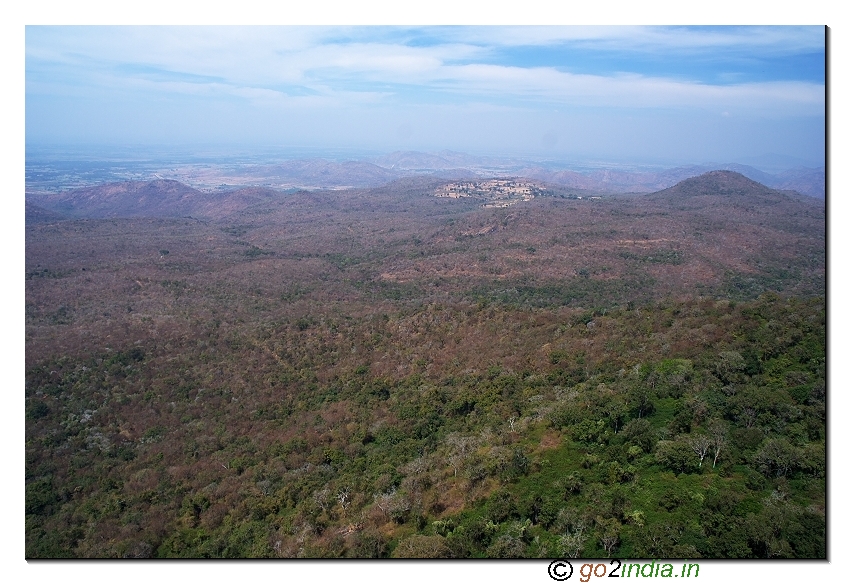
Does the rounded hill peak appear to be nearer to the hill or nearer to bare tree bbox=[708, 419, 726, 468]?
the hill

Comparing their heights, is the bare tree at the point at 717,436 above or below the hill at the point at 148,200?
below

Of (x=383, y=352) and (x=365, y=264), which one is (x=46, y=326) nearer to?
(x=383, y=352)

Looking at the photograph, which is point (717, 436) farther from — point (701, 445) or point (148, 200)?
point (148, 200)

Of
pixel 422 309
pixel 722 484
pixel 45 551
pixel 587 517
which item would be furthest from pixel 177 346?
pixel 722 484

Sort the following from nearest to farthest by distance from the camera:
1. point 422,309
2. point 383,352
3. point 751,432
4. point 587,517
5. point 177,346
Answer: point 587,517 < point 751,432 < point 383,352 < point 177,346 < point 422,309

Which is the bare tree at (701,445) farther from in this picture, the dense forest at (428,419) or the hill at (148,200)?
the hill at (148,200)

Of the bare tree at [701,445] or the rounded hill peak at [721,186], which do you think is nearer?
→ the bare tree at [701,445]

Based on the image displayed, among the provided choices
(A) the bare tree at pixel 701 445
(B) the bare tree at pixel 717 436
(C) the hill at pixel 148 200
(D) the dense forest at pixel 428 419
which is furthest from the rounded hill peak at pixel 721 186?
(A) the bare tree at pixel 701 445

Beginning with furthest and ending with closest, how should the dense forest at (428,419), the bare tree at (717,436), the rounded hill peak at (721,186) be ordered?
the rounded hill peak at (721,186) → the bare tree at (717,436) → the dense forest at (428,419)

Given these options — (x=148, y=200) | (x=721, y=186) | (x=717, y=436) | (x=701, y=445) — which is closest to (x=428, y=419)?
(x=701, y=445)
